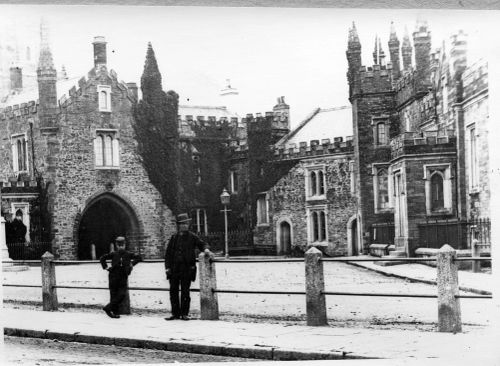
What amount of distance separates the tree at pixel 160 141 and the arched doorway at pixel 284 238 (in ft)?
5.28

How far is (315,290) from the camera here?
458 inches

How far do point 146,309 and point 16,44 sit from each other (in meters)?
4.07

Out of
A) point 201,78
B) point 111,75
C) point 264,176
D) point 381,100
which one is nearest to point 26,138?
point 111,75

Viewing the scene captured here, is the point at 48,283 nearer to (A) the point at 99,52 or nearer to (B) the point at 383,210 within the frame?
(A) the point at 99,52

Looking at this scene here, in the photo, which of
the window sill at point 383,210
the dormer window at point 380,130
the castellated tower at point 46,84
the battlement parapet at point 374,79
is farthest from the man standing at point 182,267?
the window sill at point 383,210

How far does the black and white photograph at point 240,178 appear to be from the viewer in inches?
462

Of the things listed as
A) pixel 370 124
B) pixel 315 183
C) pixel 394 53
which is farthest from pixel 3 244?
pixel 394 53

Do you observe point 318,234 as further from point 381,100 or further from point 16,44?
point 16,44

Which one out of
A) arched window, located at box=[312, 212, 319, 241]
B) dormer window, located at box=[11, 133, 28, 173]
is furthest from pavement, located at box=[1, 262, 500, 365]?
arched window, located at box=[312, 212, 319, 241]

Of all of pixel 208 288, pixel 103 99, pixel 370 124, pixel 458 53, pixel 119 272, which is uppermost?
pixel 458 53

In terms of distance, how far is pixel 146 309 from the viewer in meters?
13.9

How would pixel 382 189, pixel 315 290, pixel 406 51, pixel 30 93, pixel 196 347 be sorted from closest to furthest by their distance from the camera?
pixel 196 347, pixel 315 290, pixel 30 93, pixel 406 51, pixel 382 189

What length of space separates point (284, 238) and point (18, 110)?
4341 mm

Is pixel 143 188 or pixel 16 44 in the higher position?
pixel 16 44
